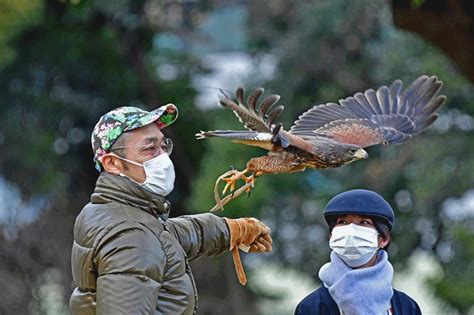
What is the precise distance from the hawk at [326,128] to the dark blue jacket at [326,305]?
0.41m

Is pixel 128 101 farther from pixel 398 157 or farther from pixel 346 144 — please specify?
pixel 346 144

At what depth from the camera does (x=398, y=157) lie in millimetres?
12312

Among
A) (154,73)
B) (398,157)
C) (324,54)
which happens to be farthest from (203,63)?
(398,157)

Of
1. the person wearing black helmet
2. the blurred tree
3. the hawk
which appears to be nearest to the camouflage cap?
the hawk

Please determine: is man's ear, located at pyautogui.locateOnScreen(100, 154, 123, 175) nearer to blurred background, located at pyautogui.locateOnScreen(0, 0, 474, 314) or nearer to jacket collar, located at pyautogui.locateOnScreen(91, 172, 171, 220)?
jacket collar, located at pyautogui.locateOnScreen(91, 172, 171, 220)

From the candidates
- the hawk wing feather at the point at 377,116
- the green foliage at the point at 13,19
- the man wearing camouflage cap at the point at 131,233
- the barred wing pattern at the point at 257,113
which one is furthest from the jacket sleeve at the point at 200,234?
the green foliage at the point at 13,19

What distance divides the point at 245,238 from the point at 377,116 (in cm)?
123

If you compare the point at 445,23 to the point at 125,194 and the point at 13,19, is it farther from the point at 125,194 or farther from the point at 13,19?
the point at 125,194

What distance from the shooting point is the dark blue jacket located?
4453mm

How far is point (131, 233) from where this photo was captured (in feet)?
13.1

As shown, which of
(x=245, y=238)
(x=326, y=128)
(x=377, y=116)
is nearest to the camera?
(x=245, y=238)

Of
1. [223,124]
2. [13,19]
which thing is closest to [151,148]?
[13,19]

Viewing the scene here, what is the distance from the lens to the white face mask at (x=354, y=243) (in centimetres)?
445

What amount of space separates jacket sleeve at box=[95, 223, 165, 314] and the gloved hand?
1.51 feet
